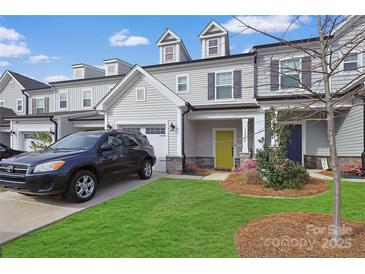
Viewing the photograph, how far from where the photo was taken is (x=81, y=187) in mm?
6348

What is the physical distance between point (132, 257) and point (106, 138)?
15.9 ft

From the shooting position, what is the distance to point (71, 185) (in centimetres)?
604

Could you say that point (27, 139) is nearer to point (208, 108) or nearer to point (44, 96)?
point (44, 96)

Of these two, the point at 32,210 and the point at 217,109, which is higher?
the point at 217,109

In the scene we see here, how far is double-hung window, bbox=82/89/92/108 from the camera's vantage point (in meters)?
18.5

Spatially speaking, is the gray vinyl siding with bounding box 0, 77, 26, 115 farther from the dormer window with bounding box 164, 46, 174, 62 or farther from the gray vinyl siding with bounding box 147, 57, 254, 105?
the gray vinyl siding with bounding box 147, 57, 254, 105

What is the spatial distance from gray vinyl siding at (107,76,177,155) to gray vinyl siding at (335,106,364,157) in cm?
747

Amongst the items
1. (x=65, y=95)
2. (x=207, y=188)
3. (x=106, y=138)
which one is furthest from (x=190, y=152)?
(x=65, y=95)

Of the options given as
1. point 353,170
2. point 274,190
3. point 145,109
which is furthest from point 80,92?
point 353,170

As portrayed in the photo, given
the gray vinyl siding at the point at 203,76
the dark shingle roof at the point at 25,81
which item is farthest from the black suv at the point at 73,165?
the dark shingle roof at the point at 25,81

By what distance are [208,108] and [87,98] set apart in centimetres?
1108

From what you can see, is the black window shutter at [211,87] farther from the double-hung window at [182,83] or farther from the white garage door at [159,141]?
the white garage door at [159,141]

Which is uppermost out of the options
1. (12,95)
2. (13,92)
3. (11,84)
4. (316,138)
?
(11,84)
